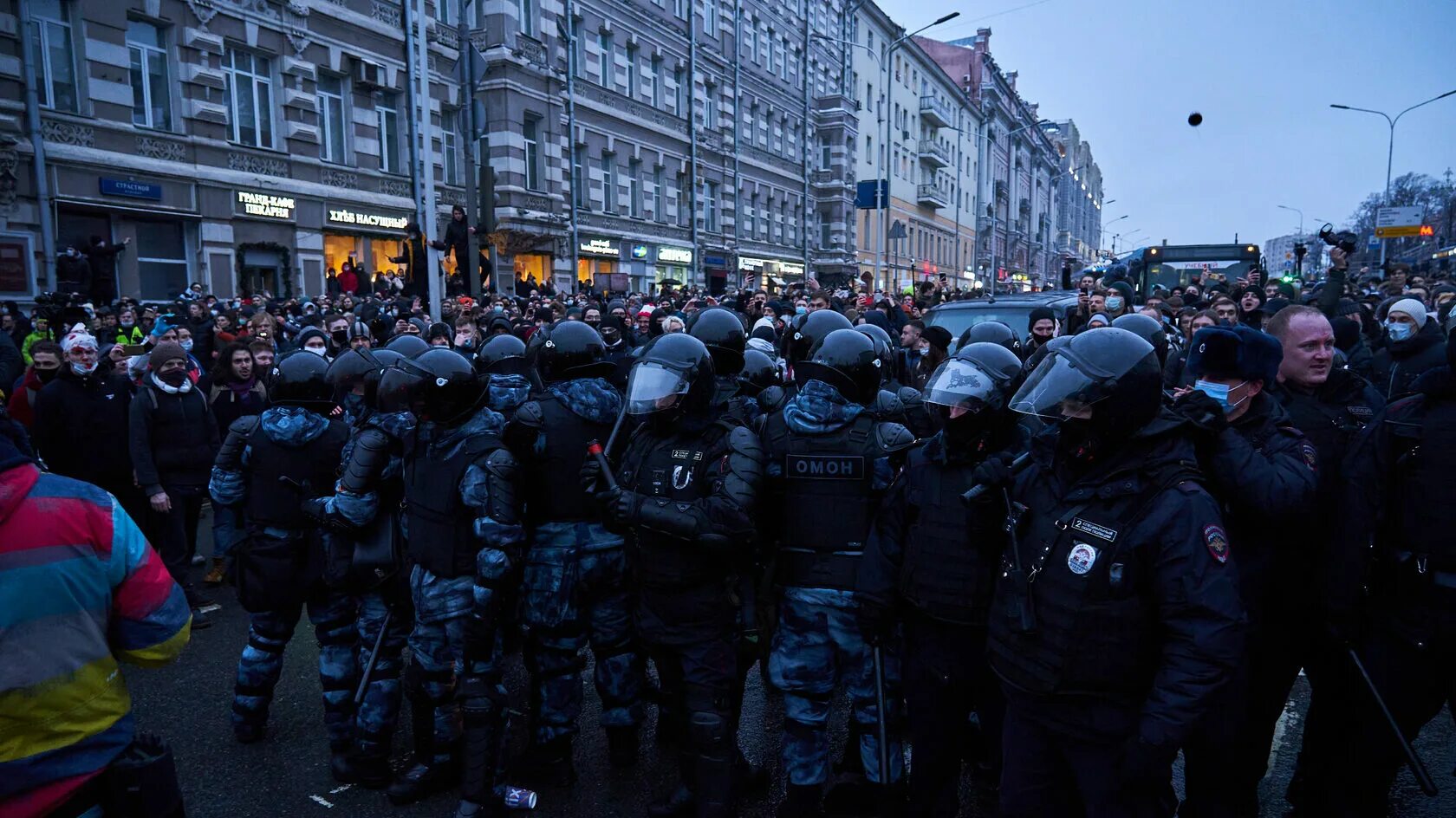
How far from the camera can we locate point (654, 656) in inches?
145

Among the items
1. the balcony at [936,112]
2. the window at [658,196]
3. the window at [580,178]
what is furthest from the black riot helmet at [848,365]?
the balcony at [936,112]

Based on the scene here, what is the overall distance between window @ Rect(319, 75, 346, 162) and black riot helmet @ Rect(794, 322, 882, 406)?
19001mm

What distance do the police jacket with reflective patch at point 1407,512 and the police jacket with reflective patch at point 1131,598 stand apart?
1145 millimetres

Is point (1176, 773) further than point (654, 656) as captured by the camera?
Yes

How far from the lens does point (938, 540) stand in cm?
315

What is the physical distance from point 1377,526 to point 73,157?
18.7 metres

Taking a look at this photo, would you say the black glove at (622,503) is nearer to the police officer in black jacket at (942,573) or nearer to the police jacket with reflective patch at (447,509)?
the police jacket with reflective patch at (447,509)

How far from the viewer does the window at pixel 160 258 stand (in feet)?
52.4

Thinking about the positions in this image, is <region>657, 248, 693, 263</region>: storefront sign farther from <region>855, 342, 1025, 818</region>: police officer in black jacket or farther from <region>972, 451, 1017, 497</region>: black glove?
<region>972, 451, 1017, 497</region>: black glove

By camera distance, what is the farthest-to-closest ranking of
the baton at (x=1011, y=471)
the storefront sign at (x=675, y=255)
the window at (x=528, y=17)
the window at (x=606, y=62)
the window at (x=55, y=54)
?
the storefront sign at (x=675, y=255) → the window at (x=606, y=62) → the window at (x=528, y=17) → the window at (x=55, y=54) → the baton at (x=1011, y=471)

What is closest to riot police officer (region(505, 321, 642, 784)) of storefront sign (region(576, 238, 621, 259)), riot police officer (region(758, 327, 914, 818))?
riot police officer (region(758, 327, 914, 818))

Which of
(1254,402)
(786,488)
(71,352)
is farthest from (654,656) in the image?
(71,352)

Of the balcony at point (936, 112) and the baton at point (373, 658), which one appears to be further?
the balcony at point (936, 112)

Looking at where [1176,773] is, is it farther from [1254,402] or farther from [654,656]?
[654,656]
